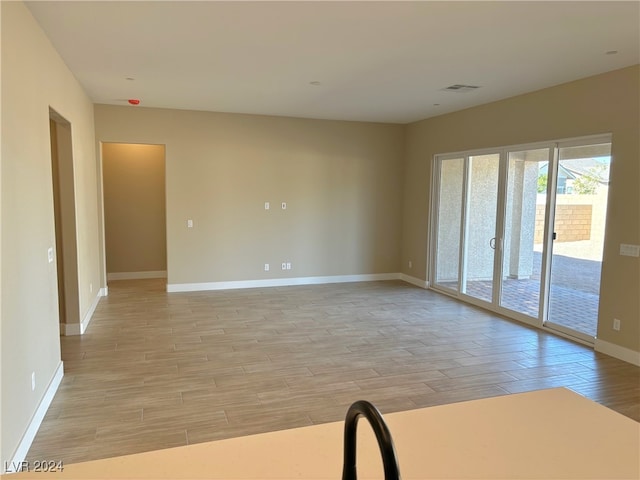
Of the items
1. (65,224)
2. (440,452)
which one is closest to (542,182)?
(440,452)

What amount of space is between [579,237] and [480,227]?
1.67m

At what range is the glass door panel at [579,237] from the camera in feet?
15.4

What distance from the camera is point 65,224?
4.72 meters

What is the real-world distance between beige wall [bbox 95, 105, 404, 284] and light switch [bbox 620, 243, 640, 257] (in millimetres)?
4174

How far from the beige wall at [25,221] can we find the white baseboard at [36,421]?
0.05 metres

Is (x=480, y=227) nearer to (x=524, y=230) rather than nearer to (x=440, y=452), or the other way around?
(x=524, y=230)

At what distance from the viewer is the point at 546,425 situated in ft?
3.94

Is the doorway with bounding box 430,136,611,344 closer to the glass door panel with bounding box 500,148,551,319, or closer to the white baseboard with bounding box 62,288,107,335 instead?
the glass door panel with bounding box 500,148,551,319

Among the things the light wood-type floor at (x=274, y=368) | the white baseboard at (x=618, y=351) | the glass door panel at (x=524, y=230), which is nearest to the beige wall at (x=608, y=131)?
the white baseboard at (x=618, y=351)

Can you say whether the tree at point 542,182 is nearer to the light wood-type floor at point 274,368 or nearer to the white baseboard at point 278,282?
the light wood-type floor at point 274,368

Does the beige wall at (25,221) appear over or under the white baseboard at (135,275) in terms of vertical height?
over

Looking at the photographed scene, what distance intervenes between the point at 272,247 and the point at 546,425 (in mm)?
6471

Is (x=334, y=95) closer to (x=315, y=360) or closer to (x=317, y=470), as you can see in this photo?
(x=315, y=360)

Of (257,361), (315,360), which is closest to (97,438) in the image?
(257,361)
